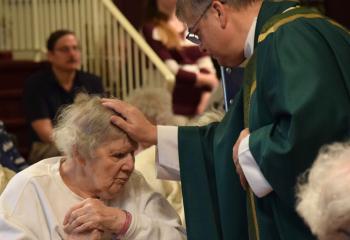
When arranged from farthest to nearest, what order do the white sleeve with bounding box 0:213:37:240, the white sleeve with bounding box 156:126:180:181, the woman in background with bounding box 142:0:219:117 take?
→ the woman in background with bounding box 142:0:219:117 < the white sleeve with bounding box 156:126:180:181 < the white sleeve with bounding box 0:213:37:240

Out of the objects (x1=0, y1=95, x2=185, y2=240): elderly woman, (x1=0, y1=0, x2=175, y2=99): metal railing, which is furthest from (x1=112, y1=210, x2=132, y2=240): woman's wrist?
(x1=0, y1=0, x2=175, y2=99): metal railing

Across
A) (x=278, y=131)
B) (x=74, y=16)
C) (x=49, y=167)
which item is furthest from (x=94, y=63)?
(x=278, y=131)

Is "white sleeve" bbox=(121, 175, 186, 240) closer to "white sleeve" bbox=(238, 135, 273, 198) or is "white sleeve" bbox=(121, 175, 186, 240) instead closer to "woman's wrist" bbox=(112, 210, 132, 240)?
"woman's wrist" bbox=(112, 210, 132, 240)

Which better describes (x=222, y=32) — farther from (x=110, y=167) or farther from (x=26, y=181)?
(x=26, y=181)

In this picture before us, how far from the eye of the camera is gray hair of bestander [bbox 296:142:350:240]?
5.74 ft

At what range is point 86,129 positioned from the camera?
8.77 feet

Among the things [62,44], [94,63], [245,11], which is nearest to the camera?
[245,11]

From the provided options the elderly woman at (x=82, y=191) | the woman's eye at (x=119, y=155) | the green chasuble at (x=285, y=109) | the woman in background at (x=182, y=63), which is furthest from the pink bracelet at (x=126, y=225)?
the woman in background at (x=182, y=63)

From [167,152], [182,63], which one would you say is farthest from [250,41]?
[182,63]

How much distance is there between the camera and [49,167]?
109 inches

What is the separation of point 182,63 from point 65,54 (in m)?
0.84

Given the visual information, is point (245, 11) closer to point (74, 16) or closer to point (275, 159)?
point (275, 159)

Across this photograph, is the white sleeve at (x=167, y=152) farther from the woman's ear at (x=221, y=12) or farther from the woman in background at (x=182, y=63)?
the woman in background at (x=182, y=63)

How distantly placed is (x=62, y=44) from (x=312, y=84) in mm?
3938
